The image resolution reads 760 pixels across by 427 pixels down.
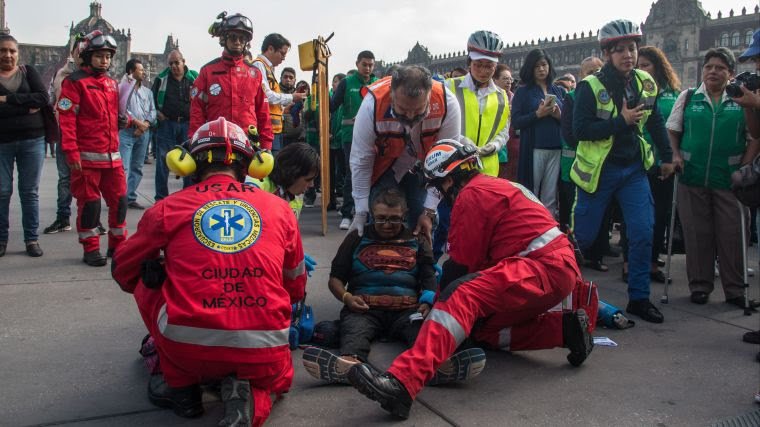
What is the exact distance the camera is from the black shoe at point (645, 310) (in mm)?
5047

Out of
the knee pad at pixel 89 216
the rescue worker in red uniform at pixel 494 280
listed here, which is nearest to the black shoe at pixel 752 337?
the rescue worker in red uniform at pixel 494 280

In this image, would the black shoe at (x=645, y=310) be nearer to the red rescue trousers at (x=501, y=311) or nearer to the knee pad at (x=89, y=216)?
the red rescue trousers at (x=501, y=311)

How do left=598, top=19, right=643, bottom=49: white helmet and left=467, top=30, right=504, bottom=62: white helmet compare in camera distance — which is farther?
left=467, top=30, right=504, bottom=62: white helmet

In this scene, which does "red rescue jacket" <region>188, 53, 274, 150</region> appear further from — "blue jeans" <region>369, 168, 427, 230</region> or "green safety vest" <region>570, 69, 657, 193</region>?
"green safety vest" <region>570, 69, 657, 193</region>

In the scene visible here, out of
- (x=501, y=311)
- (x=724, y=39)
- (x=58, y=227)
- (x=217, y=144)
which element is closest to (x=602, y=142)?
(x=501, y=311)

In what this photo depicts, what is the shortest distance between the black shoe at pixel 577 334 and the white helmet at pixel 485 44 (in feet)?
7.74

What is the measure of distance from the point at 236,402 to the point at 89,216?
4.07 meters

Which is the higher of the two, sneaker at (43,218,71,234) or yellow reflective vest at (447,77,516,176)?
yellow reflective vest at (447,77,516,176)

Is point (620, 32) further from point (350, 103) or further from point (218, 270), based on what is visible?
point (350, 103)

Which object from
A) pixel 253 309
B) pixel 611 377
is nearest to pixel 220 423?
pixel 253 309

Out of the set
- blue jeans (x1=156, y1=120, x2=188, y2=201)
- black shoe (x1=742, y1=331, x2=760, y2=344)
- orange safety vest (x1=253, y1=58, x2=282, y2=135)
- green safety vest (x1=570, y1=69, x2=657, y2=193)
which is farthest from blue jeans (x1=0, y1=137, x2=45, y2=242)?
black shoe (x1=742, y1=331, x2=760, y2=344)

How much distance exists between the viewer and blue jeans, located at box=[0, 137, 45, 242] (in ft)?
21.9

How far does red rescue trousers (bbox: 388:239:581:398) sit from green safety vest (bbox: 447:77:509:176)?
189 centimetres

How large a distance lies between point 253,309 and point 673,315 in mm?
3607
